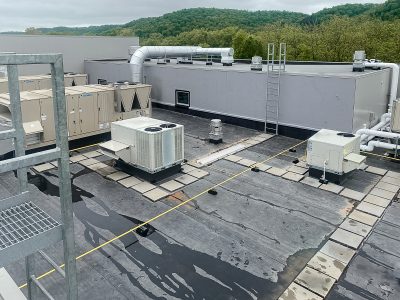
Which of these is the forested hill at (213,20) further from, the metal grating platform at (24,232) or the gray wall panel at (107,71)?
the metal grating platform at (24,232)

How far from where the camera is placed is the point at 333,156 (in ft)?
38.2

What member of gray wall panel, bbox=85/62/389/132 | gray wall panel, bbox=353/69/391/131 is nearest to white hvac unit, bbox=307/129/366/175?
gray wall panel, bbox=85/62/389/132

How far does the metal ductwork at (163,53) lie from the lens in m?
22.4

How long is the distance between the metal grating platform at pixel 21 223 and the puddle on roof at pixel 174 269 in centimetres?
345

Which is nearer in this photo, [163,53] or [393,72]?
[393,72]

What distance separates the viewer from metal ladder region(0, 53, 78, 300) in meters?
3.33

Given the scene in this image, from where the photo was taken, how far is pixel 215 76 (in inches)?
771

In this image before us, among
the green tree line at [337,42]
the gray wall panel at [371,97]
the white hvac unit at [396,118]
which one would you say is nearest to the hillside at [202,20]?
the green tree line at [337,42]

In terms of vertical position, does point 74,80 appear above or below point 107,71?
below

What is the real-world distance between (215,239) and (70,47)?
926 inches

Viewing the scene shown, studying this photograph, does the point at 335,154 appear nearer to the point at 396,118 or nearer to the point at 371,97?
the point at 396,118

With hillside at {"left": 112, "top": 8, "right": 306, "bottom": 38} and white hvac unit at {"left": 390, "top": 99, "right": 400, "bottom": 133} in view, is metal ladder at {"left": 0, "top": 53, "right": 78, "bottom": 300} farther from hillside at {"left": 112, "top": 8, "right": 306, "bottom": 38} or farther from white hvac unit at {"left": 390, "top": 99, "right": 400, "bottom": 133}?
hillside at {"left": 112, "top": 8, "right": 306, "bottom": 38}

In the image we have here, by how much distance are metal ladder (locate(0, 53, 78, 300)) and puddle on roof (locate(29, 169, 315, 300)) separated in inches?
136

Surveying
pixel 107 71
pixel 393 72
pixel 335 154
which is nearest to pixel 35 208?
pixel 335 154
